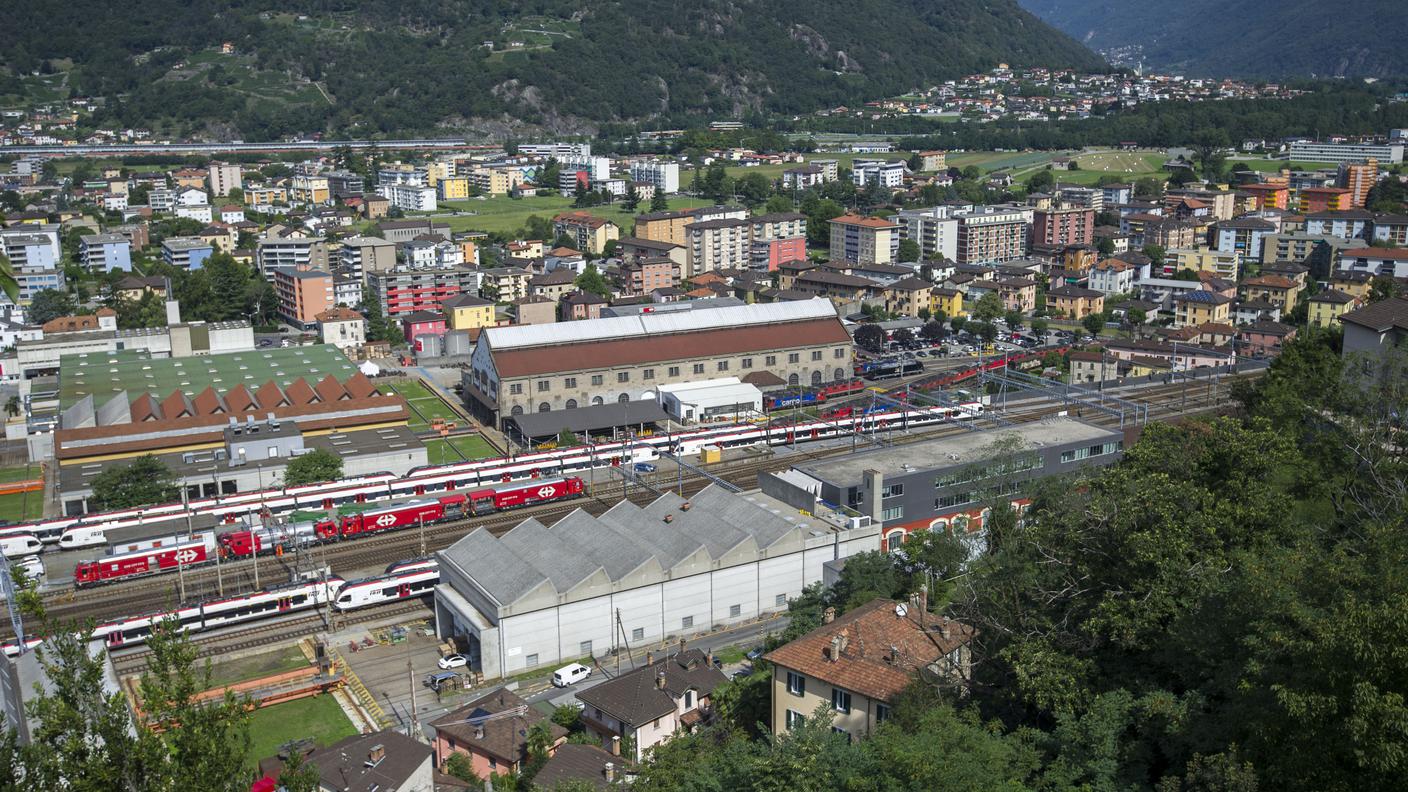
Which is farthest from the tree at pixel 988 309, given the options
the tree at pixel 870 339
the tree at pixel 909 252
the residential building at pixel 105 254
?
the residential building at pixel 105 254

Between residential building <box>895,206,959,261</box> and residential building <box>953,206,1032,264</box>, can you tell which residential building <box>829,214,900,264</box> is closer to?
residential building <box>895,206,959,261</box>

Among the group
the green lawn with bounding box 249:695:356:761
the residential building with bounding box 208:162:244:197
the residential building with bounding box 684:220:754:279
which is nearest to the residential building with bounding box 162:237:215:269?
the residential building with bounding box 684:220:754:279

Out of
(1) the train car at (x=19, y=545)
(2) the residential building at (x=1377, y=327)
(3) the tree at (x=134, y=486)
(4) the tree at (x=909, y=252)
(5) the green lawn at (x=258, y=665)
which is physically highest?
(2) the residential building at (x=1377, y=327)

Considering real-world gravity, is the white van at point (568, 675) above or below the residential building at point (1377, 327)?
below

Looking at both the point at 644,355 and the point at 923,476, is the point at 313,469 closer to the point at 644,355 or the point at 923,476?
the point at 644,355

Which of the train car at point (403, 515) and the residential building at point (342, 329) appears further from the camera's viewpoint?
the residential building at point (342, 329)

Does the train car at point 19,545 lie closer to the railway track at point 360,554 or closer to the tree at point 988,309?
the railway track at point 360,554

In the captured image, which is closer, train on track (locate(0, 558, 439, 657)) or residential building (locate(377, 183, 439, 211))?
train on track (locate(0, 558, 439, 657))
